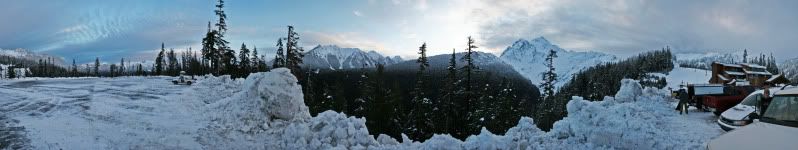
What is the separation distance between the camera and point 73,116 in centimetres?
1645

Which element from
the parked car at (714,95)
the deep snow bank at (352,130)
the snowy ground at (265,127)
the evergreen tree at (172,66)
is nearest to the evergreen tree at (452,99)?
the parked car at (714,95)

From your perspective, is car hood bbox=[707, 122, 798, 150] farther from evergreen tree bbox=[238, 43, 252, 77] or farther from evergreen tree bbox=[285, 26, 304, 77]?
evergreen tree bbox=[238, 43, 252, 77]

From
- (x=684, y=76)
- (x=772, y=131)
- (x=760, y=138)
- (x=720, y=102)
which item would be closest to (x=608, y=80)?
(x=684, y=76)

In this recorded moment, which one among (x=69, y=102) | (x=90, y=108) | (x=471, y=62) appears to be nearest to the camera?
(x=90, y=108)

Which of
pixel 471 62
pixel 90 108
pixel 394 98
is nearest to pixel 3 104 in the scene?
pixel 90 108

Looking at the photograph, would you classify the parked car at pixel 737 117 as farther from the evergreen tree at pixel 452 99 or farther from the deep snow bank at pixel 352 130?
the evergreen tree at pixel 452 99

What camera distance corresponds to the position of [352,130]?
14117mm

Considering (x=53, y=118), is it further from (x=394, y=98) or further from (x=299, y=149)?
(x=394, y=98)

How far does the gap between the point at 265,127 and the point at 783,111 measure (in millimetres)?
12319

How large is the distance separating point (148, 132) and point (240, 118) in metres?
2.83

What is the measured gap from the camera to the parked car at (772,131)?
6941 mm

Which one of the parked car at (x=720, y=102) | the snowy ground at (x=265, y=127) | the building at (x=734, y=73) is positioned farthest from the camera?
the building at (x=734, y=73)

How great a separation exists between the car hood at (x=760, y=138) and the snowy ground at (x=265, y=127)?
2.76 metres

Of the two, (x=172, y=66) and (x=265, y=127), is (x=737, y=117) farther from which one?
(x=172, y=66)
